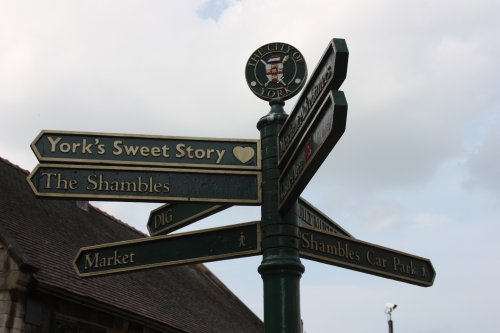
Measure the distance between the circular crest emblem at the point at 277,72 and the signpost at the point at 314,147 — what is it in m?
0.55

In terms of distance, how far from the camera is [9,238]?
1025 centimetres

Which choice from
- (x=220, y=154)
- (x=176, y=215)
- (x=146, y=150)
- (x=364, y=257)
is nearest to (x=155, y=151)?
(x=146, y=150)

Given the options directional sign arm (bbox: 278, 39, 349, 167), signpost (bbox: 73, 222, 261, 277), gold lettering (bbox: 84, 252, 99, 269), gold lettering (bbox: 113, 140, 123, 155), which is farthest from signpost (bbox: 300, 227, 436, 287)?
gold lettering (bbox: 84, 252, 99, 269)

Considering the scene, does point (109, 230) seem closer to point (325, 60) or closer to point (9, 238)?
point (9, 238)

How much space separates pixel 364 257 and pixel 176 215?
1227 millimetres

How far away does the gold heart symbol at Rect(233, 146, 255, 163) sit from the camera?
3984 mm

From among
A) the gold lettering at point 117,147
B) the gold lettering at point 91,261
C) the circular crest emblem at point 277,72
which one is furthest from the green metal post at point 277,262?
A: the gold lettering at point 91,261

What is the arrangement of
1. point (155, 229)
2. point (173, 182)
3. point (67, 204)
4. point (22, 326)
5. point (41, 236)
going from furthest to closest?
1. point (67, 204)
2. point (41, 236)
3. point (22, 326)
4. point (155, 229)
5. point (173, 182)

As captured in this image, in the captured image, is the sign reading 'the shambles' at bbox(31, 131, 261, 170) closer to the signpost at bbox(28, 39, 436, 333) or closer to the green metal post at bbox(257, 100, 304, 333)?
the signpost at bbox(28, 39, 436, 333)

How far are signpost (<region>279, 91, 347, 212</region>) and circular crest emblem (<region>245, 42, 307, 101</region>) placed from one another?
0.55 m

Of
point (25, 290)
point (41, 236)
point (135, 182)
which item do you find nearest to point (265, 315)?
point (135, 182)

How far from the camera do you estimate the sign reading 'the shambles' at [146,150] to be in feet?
12.7

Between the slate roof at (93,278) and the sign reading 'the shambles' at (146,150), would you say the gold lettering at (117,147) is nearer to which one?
the sign reading 'the shambles' at (146,150)

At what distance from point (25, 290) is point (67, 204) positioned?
551cm
